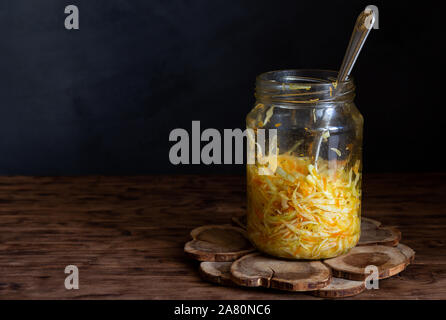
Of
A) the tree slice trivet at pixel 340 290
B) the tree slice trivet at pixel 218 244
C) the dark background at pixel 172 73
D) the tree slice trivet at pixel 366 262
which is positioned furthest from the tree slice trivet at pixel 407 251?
the dark background at pixel 172 73

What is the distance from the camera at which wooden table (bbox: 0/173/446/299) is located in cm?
109

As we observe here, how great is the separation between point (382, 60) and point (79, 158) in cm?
87

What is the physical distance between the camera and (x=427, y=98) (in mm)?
1768

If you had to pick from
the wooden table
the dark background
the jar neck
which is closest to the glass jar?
the jar neck

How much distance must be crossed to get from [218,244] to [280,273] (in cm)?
17

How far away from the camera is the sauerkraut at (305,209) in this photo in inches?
44.3

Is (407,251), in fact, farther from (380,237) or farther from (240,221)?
(240,221)

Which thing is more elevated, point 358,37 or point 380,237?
point 358,37

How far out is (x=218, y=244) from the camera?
48.2 inches

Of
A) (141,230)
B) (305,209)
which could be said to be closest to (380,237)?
(305,209)

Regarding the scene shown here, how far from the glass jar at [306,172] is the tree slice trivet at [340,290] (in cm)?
9

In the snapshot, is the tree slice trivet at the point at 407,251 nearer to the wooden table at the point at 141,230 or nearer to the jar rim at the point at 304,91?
the wooden table at the point at 141,230

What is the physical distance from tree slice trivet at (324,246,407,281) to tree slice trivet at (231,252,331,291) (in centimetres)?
3

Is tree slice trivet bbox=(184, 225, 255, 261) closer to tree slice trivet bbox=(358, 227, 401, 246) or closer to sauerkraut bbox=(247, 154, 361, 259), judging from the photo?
sauerkraut bbox=(247, 154, 361, 259)
